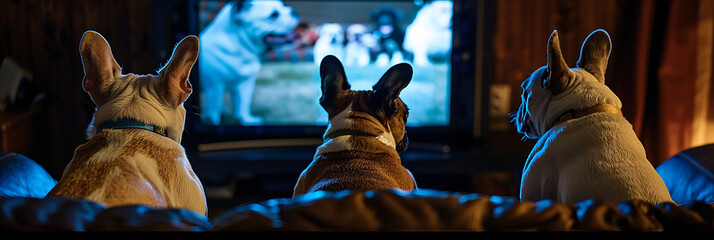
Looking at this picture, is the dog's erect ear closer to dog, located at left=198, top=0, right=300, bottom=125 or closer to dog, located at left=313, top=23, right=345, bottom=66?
dog, located at left=313, top=23, right=345, bottom=66

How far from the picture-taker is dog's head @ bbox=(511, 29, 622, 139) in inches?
60.1

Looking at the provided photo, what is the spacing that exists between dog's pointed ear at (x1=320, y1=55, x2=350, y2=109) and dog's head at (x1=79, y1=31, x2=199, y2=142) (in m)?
0.43

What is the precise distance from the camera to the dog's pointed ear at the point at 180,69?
1.41 meters

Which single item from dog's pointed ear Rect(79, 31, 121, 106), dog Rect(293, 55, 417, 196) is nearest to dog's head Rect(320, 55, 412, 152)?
dog Rect(293, 55, 417, 196)

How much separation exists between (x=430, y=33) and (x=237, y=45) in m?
1.25

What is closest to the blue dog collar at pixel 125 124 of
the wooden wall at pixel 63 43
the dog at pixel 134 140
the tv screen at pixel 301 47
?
the dog at pixel 134 140

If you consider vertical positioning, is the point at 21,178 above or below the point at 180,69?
below

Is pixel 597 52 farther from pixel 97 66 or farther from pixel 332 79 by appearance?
pixel 97 66

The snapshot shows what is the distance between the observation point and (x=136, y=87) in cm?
149

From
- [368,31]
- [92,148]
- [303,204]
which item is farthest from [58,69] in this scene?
[303,204]

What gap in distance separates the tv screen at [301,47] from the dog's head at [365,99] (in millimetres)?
1502

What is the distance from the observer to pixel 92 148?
1301mm

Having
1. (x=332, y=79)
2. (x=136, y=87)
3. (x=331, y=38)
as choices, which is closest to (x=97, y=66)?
(x=136, y=87)

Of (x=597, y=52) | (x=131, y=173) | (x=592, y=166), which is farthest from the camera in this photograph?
(x=597, y=52)
